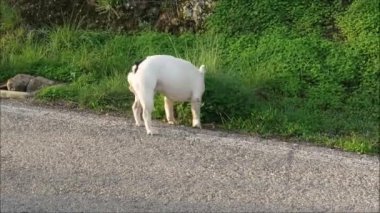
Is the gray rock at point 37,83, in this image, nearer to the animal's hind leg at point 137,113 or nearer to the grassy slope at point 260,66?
the grassy slope at point 260,66

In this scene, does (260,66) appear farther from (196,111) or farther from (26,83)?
(26,83)

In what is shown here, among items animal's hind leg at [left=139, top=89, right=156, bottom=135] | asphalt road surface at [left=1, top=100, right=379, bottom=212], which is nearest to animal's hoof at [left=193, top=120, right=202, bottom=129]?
asphalt road surface at [left=1, top=100, right=379, bottom=212]

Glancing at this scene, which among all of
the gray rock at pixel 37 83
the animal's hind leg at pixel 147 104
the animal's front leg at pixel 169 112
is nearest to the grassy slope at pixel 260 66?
the animal's front leg at pixel 169 112

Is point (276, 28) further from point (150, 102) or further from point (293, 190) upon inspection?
point (293, 190)

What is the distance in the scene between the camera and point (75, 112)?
8.46 metres

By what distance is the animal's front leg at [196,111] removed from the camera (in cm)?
778

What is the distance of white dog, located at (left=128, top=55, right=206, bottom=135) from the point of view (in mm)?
7340

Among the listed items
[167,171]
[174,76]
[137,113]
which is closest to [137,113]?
[137,113]

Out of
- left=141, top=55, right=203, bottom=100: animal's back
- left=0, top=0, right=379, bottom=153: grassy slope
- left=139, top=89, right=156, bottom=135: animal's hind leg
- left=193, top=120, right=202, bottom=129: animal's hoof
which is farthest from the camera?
left=0, top=0, right=379, bottom=153: grassy slope

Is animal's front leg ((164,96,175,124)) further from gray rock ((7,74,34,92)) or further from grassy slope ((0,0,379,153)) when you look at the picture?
gray rock ((7,74,34,92))

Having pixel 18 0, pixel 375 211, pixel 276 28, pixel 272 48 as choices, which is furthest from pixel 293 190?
pixel 18 0

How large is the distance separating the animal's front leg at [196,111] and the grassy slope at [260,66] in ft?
0.84

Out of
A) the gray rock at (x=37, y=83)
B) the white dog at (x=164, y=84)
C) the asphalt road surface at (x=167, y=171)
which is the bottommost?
the asphalt road surface at (x=167, y=171)

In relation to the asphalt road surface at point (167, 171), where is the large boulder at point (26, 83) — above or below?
above
